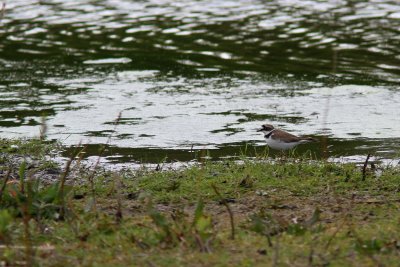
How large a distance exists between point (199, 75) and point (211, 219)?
9.67 metres

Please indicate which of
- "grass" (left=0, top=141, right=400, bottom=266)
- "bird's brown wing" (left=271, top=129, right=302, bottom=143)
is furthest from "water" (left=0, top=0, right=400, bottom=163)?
"grass" (left=0, top=141, right=400, bottom=266)

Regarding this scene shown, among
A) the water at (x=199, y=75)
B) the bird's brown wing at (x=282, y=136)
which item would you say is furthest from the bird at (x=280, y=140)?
the water at (x=199, y=75)

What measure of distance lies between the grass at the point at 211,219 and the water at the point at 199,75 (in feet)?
2.22

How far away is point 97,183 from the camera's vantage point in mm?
8305

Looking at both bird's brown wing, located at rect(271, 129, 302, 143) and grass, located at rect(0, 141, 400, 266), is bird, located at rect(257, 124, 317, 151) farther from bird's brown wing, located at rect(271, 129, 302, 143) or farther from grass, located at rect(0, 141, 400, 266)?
grass, located at rect(0, 141, 400, 266)

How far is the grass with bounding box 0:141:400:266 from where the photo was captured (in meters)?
5.77

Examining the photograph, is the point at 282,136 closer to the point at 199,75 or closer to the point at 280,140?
the point at 280,140

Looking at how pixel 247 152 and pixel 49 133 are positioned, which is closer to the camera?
pixel 247 152

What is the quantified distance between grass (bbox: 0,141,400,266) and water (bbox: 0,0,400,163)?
0.68 meters

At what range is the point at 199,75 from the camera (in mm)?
15836

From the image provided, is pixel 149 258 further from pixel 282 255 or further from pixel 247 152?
pixel 247 152

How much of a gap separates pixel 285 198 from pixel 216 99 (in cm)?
642

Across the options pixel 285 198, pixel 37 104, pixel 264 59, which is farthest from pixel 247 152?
pixel 264 59

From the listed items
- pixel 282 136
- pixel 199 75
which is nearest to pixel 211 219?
pixel 282 136
